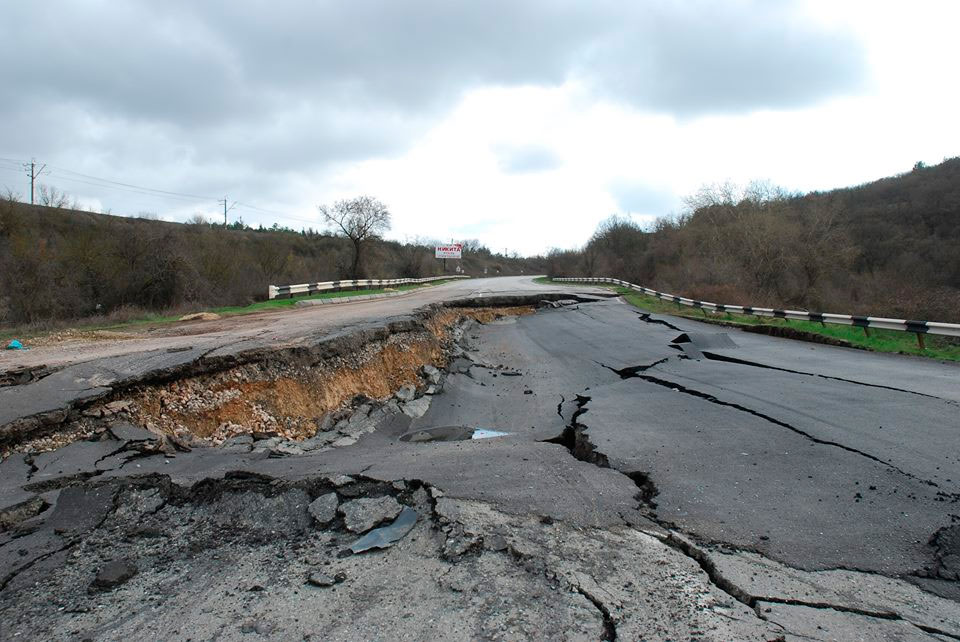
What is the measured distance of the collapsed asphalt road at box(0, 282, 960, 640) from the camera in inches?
114

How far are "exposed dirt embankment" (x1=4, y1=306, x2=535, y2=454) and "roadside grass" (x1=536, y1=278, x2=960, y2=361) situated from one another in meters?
10.2

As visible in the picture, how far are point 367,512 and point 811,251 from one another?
114 feet

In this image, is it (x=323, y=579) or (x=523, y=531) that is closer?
(x=323, y=579)

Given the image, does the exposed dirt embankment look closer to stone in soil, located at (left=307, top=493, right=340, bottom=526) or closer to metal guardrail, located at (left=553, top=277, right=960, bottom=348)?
stone in soil, located at (left=307, top=493, right=340, bottom=526)

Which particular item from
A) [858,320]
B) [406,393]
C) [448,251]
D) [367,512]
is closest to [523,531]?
[367,512]

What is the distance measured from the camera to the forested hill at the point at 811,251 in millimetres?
27078

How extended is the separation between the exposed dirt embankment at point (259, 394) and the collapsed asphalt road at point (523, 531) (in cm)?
39

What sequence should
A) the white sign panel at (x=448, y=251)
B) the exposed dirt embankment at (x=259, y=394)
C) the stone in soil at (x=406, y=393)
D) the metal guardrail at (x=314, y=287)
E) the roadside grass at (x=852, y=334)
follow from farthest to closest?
the white sign panel at (x=448, y=251), the metal guardrail at (x=314, y=287), the roadside grass at (x=852, y=334), the stone in soil at (x=406, y=393), the exposed dirt embankment at (x=259, y=394)

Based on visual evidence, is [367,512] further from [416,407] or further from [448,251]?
[448,251]

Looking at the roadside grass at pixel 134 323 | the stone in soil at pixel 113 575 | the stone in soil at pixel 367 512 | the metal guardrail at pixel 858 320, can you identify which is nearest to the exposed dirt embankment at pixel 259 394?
the stone in soil at pixel 113 575

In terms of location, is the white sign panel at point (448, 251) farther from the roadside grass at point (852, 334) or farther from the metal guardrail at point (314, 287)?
the roadside grass at point (852, 334)

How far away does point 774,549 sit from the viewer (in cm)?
357

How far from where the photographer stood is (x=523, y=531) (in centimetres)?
376

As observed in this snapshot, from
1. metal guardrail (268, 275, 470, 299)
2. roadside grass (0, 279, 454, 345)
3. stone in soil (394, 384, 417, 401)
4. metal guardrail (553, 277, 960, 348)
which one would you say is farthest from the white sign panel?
stone in soil (394, 384, 417, 401)
